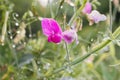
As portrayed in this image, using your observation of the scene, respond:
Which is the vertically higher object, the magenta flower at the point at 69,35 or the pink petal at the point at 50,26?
the pink petal at the point at 50,26

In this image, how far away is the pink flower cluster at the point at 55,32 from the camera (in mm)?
645

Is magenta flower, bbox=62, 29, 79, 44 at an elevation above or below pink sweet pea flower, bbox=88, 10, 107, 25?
below

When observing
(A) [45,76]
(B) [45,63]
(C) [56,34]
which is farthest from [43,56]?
(C) [56,34]

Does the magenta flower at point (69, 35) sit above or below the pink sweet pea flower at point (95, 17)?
below

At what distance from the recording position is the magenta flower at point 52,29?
0.66 m

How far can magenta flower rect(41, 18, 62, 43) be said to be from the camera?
657 mm

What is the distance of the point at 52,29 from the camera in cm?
67

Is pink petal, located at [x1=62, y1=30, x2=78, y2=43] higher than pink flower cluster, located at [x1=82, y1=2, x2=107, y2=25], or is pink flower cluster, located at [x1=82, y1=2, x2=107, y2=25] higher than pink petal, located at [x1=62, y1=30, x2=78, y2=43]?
pink flower cluster, located at [x1=82, y1=2, x2=107, y2=25]

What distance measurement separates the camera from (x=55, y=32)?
66 cm

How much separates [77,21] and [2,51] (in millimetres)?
305

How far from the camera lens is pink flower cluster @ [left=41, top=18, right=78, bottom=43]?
645mm

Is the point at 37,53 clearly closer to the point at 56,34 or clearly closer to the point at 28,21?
the point at 28,21

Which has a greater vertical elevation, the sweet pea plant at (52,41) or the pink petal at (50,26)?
the pink petal at (50,26)

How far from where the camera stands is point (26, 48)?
88 cm
